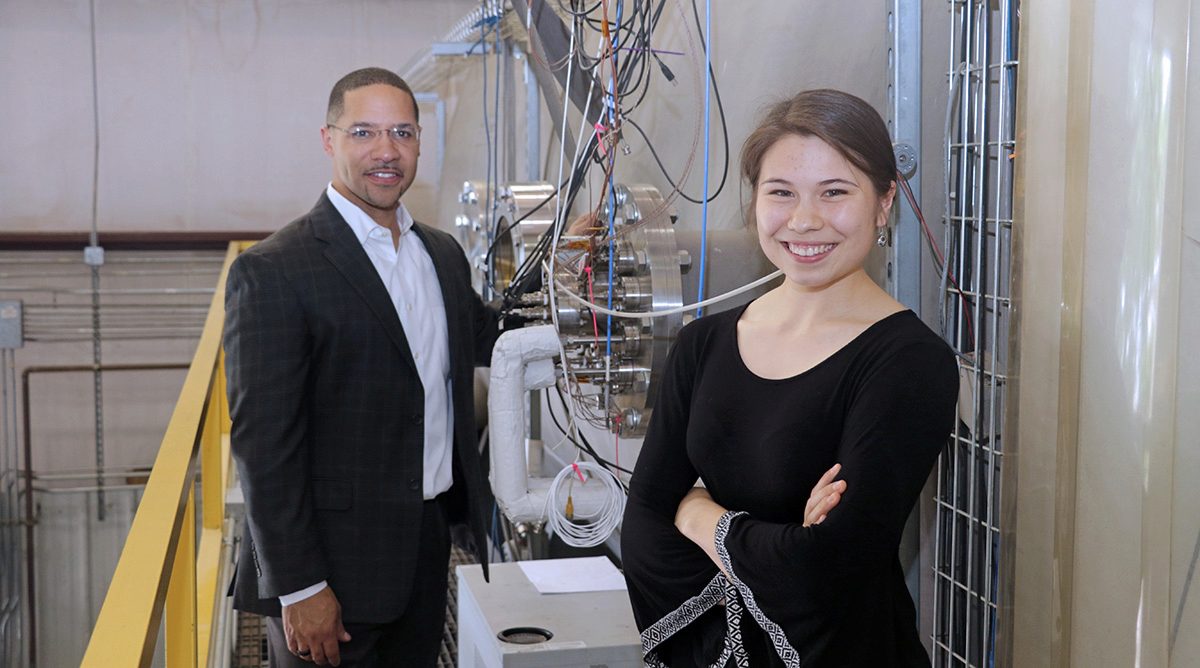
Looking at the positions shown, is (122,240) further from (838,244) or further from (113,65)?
(838,244)

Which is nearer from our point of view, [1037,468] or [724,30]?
[1037,468]

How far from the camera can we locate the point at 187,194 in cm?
593

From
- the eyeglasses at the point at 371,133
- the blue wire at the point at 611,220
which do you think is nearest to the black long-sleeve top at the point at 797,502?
the blue wire at the point at 611,220

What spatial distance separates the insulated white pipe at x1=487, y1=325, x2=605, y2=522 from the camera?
215 centimetres

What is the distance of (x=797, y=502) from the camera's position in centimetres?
124

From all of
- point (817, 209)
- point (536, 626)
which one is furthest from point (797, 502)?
point (536, 626)

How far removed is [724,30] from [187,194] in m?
4.20

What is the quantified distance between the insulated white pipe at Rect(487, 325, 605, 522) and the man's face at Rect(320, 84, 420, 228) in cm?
32

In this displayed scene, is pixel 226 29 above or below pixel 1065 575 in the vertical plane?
above

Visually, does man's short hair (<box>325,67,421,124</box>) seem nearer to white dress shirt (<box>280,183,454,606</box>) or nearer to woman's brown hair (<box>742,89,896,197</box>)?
white dress shirt (<box>280,183,454,606</box>)

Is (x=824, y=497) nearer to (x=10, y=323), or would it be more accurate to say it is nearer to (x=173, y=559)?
(x=173, y=559)

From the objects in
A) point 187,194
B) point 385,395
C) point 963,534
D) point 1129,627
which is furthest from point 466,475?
point 187,194

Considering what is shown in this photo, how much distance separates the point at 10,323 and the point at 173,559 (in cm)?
490

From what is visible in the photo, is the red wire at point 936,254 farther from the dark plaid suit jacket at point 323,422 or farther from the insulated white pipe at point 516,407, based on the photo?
the dark plaid suit jacket at point 323,422
